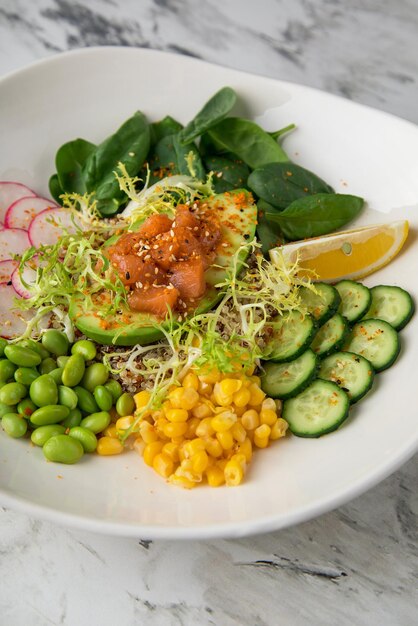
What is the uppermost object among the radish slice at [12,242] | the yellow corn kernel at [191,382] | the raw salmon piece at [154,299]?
the raw salmon piece at [154,299]

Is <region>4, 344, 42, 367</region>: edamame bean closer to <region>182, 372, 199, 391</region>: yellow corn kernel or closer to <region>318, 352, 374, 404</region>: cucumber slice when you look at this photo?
<region>182, 372, 199, 391</region>: yellow corn kernel

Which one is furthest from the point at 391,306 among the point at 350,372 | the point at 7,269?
the point at 7,269

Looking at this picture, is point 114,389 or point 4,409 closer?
point 4,409

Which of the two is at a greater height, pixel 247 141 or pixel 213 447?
pixel 247 141

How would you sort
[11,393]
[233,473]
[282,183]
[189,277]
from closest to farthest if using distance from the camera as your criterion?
1. [233,473]
2. [11,393]
3. [189,277]
4. [282,183]

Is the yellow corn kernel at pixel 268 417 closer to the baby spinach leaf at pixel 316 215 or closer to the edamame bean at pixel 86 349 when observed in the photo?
the edamame bean at pixel 86 349

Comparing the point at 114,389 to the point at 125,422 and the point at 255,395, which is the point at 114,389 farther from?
the point at 255,395

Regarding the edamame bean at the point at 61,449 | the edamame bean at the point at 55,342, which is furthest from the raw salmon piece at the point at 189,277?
the edamame bean at the point at 61,449

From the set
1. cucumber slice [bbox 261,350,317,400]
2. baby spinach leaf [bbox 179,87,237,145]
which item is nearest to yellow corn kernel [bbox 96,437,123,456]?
cucumber slice [bbox 261,350,317,400]
